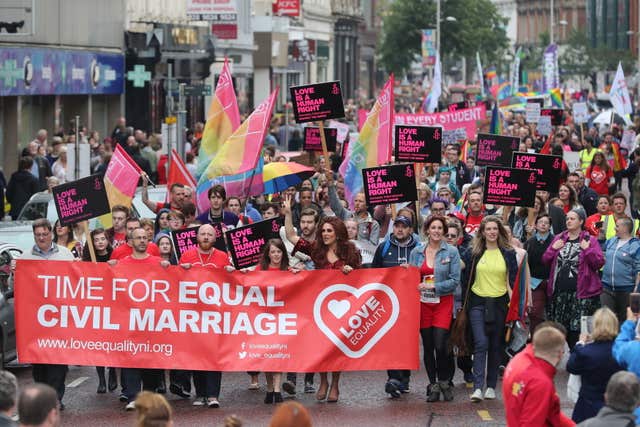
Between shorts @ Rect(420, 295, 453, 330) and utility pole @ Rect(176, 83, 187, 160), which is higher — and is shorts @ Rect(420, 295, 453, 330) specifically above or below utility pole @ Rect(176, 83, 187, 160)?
below

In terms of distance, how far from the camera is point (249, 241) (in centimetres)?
1387

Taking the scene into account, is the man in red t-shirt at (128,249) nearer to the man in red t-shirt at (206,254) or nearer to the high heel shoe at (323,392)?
the man in red t-shirt at (206,254)

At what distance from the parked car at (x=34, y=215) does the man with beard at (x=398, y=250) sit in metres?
3.91

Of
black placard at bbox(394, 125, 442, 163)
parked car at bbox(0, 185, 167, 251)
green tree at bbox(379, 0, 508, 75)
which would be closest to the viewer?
parked car at bbox(0, 185, 167, 251)

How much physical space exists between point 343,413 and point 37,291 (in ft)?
8.49

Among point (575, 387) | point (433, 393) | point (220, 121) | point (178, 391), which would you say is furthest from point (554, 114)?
point (575, 387)

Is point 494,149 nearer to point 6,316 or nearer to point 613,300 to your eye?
point 613,300

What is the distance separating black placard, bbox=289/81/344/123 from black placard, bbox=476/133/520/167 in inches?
185

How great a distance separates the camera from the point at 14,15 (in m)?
35.7

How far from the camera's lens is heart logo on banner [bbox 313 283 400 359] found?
1319 centimetres

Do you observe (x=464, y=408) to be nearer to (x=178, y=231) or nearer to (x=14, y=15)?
(x=178, y=231)

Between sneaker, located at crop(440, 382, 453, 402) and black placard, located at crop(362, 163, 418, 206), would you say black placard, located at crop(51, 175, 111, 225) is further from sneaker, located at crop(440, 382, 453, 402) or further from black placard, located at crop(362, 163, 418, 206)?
sneaker, located at crop(440, 382, 453, 402)

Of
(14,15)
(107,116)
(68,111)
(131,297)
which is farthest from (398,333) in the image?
(107,116)

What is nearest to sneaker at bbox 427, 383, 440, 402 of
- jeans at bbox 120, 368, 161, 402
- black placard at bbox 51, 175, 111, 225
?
jeans at bbox 120, 368, 161, 402
